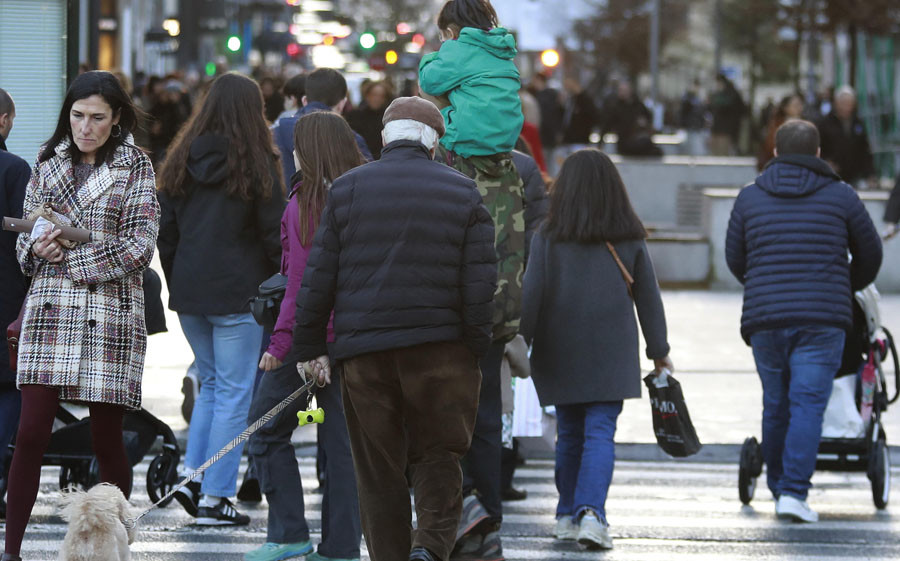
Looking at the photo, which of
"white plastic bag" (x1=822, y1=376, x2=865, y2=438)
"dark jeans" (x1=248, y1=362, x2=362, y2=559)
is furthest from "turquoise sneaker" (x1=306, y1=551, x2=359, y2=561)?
"white plastic bag" (x1=822, y1=376, x2=865, y2=438)

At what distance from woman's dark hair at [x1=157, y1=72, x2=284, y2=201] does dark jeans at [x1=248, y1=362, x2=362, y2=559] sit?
1157 mm

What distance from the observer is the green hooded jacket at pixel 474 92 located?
652 centimetres

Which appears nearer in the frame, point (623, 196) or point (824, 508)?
point (623, 196)

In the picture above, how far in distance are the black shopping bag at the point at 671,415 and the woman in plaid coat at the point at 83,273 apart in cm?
246

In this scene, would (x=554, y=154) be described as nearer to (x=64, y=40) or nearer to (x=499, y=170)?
(x=64, y=40)

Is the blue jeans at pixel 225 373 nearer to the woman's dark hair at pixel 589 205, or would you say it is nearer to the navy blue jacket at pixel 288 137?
the navy blue jacket at pixel 288 137

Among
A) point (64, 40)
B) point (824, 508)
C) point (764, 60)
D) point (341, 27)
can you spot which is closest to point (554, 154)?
point (64, 40)

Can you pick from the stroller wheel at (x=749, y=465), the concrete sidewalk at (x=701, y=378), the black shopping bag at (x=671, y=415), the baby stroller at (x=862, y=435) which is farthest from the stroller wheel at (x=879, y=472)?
the concrete sidewalk at (x=701, y=378)

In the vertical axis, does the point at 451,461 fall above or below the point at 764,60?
below

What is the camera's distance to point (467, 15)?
22.1 feet

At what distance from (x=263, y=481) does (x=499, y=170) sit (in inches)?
61.6

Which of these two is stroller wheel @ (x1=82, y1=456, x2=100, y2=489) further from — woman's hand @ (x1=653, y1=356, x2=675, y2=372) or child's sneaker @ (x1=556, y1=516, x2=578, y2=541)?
woman's hand @ (x1=653, y1=356, x2=675, y2=372)

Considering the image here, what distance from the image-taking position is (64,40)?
34.5ft

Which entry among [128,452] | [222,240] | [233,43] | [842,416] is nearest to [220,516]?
[128,452]
